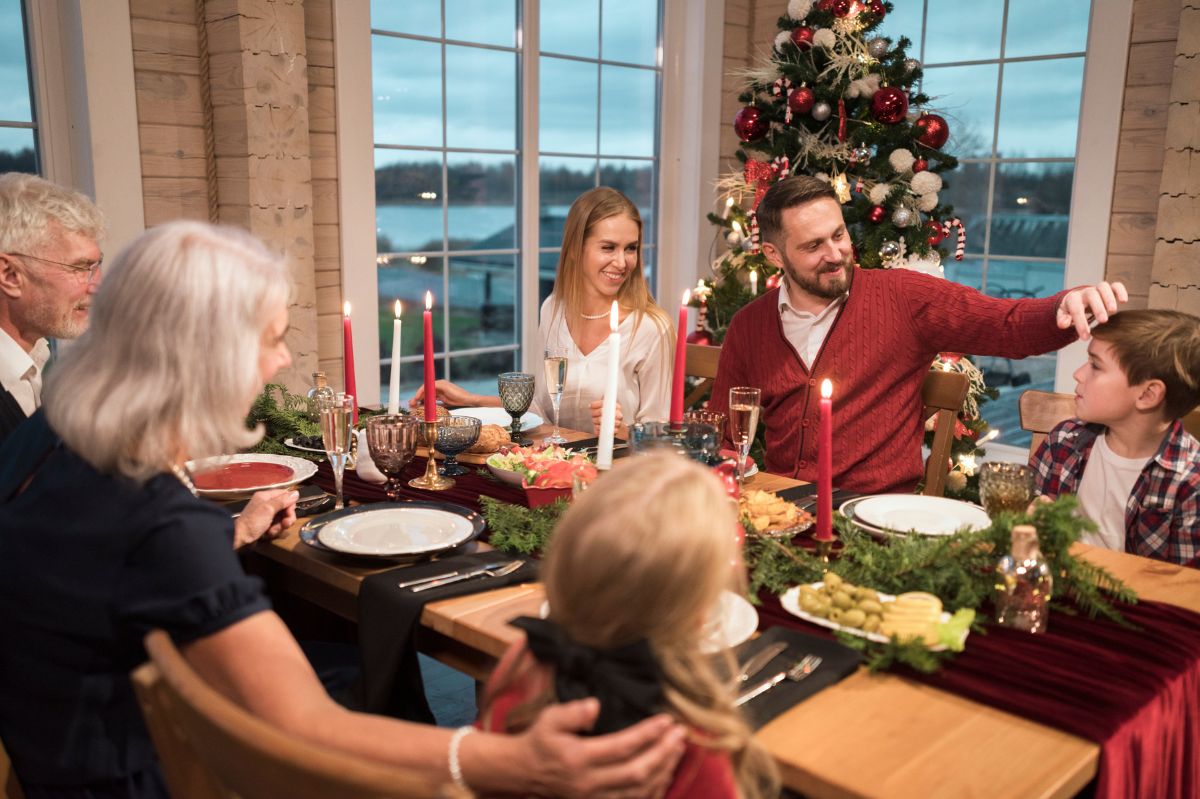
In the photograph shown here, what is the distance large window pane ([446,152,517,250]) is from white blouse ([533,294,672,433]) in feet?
5.35

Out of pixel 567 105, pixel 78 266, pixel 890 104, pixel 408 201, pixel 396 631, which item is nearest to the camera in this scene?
pixel 396 631

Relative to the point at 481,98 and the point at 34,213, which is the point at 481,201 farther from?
the point at 34,213

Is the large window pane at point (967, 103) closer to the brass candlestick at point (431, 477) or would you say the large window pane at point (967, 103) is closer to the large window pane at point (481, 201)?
the large window pane at point (481, 201)

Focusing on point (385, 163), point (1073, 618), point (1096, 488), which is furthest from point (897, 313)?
point (385, 163)

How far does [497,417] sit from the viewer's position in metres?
2.43

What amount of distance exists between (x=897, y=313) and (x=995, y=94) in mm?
2325

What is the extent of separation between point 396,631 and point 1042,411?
1.74m

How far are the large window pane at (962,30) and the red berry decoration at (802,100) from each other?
1.05 meters

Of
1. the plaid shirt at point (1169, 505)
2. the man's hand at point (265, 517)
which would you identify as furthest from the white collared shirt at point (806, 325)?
the man's hand at point (265, 517)

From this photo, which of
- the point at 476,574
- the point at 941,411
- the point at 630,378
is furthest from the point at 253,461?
the point at 941,411

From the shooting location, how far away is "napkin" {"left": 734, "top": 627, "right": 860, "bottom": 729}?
105 centimetres

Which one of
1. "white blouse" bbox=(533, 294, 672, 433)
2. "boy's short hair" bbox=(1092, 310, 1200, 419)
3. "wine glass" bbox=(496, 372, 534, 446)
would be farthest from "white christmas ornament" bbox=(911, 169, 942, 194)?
"wine glass" bbox=(496, 372, 534, 446)

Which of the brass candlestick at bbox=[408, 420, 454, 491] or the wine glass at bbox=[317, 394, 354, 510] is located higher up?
the wine glass at bbox=[317, 394, 354, 510]

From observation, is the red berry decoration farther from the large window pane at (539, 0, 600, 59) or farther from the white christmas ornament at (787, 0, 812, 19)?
the large window pane at (539, 0, 600, 59)
